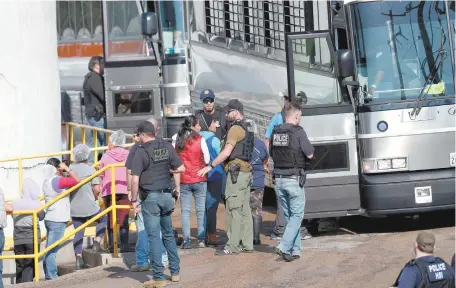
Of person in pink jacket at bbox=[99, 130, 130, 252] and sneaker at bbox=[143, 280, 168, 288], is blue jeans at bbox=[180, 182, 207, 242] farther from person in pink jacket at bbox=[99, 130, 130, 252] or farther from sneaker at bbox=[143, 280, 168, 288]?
sneaker at bbox=[143, 280, 168, 288]

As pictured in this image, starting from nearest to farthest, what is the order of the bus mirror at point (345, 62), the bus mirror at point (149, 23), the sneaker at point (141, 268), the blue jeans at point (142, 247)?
1. the blue jeans at point (142, 247)
2. the sneaker at point (141, 268)
3. the bus mirror at point (345, 62)
4. the bus mirror at point (149, 23)

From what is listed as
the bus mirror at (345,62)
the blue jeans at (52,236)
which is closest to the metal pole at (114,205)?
the blue jeans at (52,236)

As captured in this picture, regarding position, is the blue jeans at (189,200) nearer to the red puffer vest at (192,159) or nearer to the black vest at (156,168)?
the red puffer vest at (192,159)

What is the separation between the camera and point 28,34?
56.9ft

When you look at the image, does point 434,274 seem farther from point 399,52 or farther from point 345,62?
point 399,52

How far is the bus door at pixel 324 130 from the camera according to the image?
14.4 m

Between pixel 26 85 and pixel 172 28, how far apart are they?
11.3ft

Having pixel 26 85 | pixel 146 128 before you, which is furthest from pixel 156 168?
pixel 26 85

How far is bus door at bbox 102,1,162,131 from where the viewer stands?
2156cm

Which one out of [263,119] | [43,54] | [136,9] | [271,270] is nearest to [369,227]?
[263,119]

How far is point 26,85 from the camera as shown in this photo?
17.4 m

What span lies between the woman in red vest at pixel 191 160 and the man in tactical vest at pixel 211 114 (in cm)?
68

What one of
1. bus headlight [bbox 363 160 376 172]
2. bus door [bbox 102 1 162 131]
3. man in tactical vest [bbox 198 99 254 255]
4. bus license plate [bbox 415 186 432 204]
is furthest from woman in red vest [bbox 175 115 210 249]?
bus door [bbox 102 1 162 131]

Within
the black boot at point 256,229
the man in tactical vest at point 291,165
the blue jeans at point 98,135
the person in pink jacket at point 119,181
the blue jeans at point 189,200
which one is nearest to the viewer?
the man in tactical vest at point 291,165
